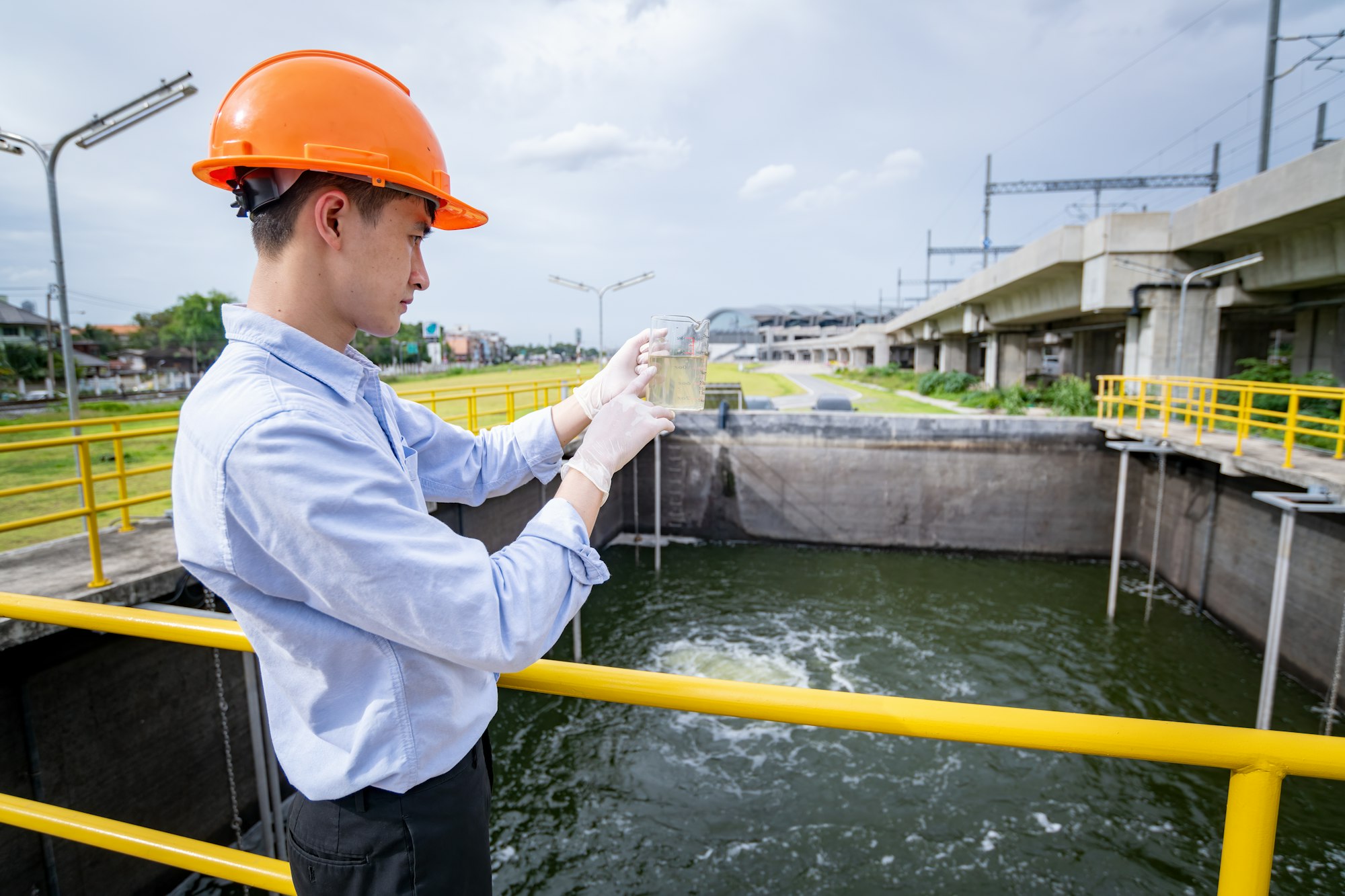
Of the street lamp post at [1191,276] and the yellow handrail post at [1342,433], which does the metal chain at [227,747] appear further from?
the street lamp post at [1191,276]

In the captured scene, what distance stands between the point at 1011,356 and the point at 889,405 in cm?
804

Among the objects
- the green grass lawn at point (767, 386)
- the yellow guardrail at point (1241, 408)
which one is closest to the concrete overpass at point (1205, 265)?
the yellow guardrail at point (1241, 408)

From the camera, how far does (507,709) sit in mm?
8570

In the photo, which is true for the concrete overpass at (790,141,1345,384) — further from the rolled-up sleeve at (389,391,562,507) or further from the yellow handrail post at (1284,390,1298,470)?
the rolled-up sleeve at (389,391,562,507)

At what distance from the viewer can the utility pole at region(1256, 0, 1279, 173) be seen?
15.3 metres

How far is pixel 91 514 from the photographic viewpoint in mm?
4207

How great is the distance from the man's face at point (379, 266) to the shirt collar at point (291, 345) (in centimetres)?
9

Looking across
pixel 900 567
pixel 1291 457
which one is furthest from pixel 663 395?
pixel 900 567

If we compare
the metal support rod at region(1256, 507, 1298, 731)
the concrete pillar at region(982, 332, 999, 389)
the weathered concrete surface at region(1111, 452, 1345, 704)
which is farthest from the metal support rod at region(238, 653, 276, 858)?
the concrete pillar at region(982, 332, 999, 389)

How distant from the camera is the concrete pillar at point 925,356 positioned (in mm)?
47531

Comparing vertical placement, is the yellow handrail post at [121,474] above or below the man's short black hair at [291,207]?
below

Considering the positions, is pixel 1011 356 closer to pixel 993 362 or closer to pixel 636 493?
pixel 993 362

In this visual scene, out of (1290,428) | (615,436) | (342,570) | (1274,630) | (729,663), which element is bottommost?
(729,663)

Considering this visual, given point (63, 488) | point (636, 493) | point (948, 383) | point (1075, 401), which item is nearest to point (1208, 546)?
point (1075, 401)
